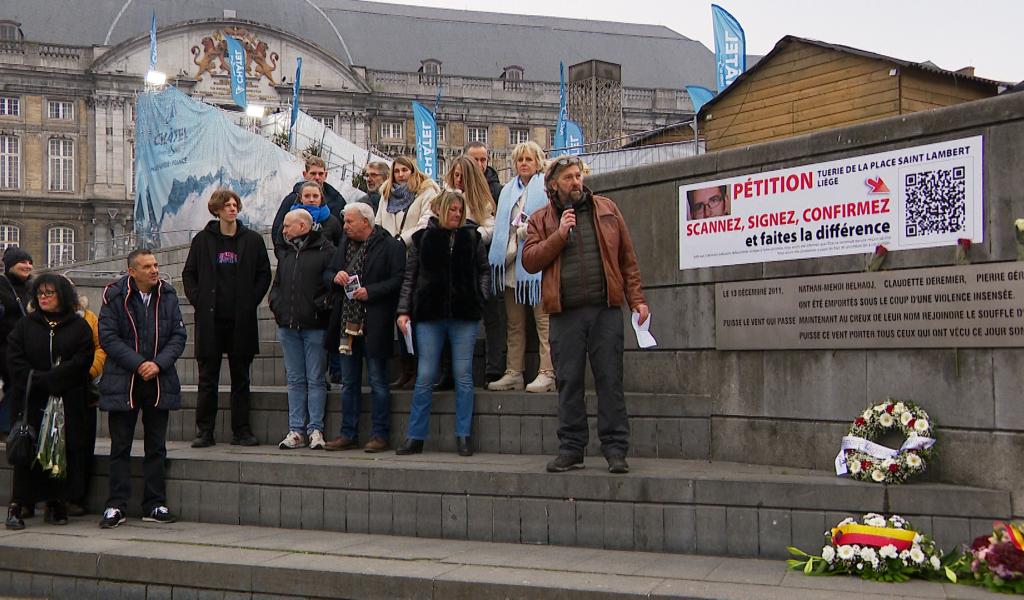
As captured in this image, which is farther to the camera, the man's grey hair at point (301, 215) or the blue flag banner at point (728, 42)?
the blue flag banner at point (728, 42)

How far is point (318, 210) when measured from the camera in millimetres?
10312

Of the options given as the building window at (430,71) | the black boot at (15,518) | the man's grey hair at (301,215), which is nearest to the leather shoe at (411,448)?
the man's grey hair at (301,215)

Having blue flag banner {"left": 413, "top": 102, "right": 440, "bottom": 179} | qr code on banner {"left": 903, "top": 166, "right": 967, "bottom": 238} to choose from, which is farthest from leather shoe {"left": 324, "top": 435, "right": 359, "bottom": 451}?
blue flag banner {"left": 413, "top": 102, "right": 440, "bottom": 179}

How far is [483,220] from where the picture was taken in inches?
372

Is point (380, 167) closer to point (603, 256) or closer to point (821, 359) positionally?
point (603, 256)

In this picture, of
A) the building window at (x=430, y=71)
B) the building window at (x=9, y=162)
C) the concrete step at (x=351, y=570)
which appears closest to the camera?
the concrete step at (x=351, y=570)

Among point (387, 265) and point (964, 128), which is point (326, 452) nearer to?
point (387, 265)

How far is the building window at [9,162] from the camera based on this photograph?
2357 inches

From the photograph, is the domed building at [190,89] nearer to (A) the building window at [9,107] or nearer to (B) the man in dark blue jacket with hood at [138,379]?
(A) the building window at [9,107]

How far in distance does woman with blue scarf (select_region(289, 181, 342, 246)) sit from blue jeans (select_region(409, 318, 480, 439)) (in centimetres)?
184

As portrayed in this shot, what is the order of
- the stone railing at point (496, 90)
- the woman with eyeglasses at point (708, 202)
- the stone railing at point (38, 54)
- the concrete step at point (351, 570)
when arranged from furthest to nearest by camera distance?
the stone railing at point (496, 90) < the stone railing at point (38, 54) < the woman with eyeglasses at point (708, 202) < the concrete step at point (351, 570)

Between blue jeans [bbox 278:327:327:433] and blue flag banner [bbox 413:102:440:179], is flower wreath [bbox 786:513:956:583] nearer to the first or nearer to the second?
blue jeans [bbox 278:327:327:433]

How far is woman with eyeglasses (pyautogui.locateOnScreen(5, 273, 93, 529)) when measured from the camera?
8.55 meters

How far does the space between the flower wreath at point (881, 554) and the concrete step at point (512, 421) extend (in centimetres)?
181
